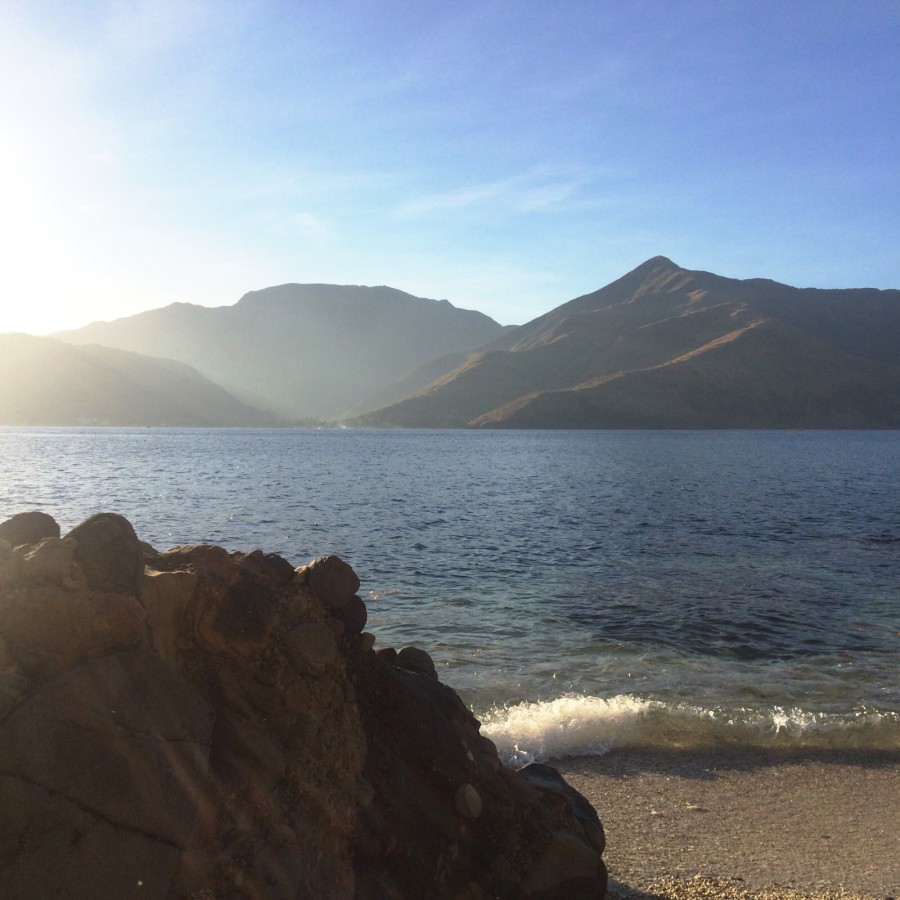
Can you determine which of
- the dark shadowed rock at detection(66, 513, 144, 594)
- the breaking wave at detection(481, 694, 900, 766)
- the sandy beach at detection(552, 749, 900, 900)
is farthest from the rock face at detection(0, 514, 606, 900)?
the breaking wave at detection(481, 694, 900, 766)

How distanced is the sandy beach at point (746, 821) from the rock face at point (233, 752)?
1673mm

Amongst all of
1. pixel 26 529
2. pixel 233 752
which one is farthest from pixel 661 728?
pixel 26 529

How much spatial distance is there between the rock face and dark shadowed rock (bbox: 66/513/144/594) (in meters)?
0.02

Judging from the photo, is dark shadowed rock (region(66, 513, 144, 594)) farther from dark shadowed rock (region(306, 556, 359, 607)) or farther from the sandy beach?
the sandy beach

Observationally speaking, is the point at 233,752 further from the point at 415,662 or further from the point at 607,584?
the point at 607,584

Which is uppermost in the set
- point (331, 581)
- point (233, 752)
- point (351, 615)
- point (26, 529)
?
point (26, 529)

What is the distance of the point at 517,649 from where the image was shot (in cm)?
1814

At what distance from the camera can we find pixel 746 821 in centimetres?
997

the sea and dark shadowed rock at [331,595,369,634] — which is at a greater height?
dark shadowed rock at [331,595,369,634]

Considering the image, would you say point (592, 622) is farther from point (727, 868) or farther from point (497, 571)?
point (727, 868)

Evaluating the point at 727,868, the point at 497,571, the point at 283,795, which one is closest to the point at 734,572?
the point at 497,571

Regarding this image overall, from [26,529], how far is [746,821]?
8.86 m

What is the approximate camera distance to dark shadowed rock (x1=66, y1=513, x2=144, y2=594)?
242 inches

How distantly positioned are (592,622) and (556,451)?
353ft
